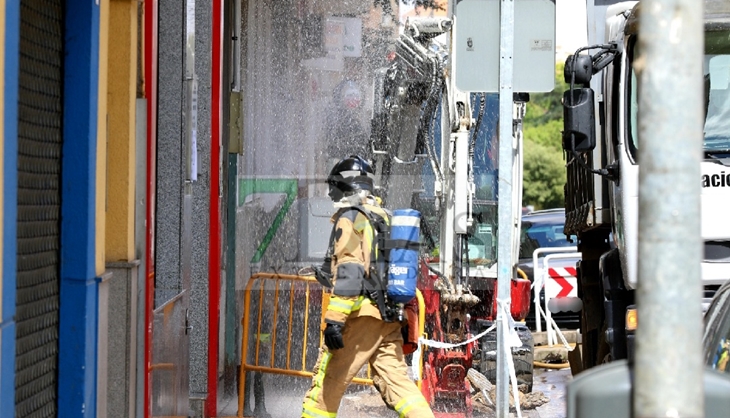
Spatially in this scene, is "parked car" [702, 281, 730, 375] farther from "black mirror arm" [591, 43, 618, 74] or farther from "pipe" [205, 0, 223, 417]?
"pipe" [205, 0, 223, 417]

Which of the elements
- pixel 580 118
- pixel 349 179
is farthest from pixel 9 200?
pixel 580 118

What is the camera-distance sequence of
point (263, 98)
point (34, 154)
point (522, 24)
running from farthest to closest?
point (263, 98) → point (522, 24) → point (34, 154)

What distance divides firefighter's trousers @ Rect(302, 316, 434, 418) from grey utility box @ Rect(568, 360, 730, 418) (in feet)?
15.5

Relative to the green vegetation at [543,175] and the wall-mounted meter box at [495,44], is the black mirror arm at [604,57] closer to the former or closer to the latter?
the wall-mounted meter box at [495,44]

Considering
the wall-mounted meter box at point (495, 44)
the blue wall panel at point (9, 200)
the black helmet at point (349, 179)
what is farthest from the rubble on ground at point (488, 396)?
the blue wall panel at point (9, 200)

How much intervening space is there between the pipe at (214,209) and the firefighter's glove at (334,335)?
2.05 m

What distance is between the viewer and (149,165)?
6.29 metres

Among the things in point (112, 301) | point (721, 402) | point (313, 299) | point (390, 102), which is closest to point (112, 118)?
point (112, 301)

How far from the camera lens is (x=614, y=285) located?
338 inches

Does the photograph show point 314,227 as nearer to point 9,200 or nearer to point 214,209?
point 214,209

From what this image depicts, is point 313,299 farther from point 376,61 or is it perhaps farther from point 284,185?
point 376,61

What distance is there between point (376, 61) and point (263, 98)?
131 centimetres

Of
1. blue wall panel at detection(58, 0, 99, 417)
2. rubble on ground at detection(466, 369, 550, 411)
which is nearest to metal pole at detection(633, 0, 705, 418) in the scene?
blue wall panel at detection(58, 0, 99, 417)

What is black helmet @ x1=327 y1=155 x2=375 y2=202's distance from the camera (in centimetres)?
765
